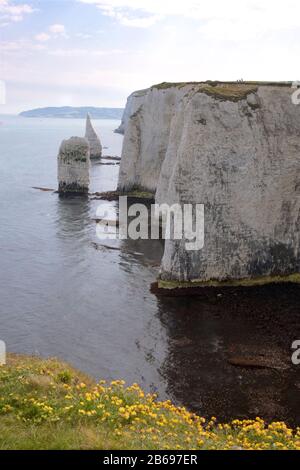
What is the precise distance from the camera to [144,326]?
31.3 m

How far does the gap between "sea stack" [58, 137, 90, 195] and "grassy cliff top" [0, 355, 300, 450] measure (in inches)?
2341

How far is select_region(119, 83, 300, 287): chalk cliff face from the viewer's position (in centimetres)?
3544

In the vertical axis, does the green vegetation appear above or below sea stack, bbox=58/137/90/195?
above

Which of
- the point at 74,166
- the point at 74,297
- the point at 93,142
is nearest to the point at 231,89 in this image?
the point at 74,297

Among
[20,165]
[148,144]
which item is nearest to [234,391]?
[148,144]

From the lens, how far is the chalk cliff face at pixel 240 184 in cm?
3544

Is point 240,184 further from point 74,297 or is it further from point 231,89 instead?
point 74,297

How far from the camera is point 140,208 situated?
65.8 meters

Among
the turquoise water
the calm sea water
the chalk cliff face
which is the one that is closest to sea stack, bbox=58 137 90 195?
the turquoise water

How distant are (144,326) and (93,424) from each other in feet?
58.8

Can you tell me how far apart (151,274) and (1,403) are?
26762 mm

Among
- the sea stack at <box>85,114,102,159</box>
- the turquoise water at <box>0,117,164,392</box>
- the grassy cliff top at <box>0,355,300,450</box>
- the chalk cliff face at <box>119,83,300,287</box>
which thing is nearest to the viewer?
the grassy cliff top at <box>0,355,300,450</box>

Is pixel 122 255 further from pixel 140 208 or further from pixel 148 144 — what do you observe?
pixel 148 144

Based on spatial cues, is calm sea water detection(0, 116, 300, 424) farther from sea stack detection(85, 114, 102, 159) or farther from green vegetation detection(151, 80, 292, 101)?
sea stack detection(85, 114, 102, 159)
